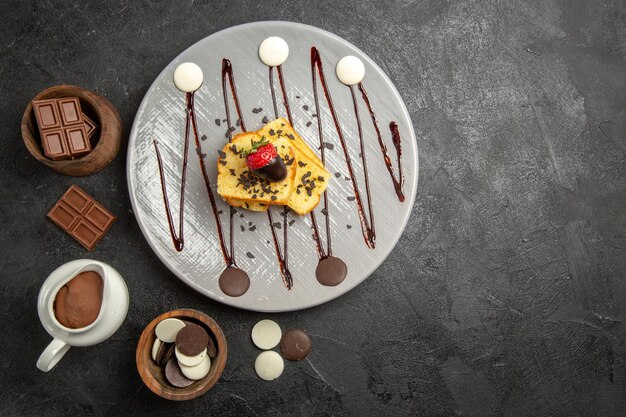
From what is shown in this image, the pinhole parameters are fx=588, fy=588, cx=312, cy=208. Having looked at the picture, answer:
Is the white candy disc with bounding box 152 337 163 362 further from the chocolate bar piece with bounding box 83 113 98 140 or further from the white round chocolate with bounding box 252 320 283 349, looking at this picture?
the chocolate bar piece with bounding box 83 113 98 140

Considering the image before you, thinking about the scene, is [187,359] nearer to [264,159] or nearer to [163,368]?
[163,368]

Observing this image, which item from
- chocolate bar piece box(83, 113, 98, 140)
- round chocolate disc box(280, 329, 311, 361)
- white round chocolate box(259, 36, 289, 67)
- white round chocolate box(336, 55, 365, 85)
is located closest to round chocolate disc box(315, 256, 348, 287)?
round chocolate disc box(280, 329, 311, 361)

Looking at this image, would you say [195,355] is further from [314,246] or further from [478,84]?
[478,84]

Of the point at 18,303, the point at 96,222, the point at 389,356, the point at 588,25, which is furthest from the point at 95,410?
the point at 588,25

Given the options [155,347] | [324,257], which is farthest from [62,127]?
[324,257]

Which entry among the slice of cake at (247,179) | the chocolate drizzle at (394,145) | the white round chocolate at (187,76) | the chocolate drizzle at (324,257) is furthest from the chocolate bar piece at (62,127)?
the chocolate drizzle at (394,145)

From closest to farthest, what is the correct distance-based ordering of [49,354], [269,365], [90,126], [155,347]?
[49,354]
[155,347]
[90,126]
[269,365]
